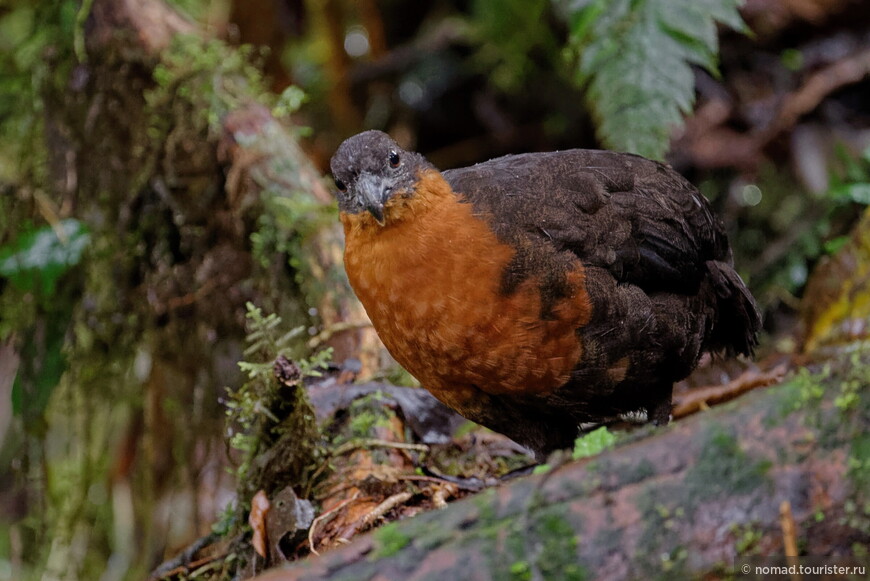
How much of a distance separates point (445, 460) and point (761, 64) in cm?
467

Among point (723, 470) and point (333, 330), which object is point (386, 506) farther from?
point (723, 470)

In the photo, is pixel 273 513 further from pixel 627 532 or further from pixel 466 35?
pixel 466 35

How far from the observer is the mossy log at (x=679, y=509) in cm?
164

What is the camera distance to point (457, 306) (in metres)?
2.82

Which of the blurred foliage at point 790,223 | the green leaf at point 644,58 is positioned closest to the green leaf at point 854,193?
the blurred foliage at point 790,223

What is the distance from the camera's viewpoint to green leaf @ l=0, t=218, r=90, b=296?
421cm

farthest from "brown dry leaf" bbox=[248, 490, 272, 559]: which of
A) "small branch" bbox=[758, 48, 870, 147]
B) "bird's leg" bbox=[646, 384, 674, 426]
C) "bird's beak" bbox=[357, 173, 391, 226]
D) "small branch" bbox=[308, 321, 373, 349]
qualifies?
"small branch" bbox=[758, 48, 870, 147]

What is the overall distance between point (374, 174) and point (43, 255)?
2.10 meters

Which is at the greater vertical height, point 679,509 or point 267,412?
point 267,412

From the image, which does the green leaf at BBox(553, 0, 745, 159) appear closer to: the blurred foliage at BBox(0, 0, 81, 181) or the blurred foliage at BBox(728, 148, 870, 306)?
the blurred foliage at BBox(728, 148, 870, 306)

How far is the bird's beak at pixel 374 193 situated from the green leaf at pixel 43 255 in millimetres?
1945

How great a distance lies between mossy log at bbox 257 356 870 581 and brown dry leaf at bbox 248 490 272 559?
117 centimetres

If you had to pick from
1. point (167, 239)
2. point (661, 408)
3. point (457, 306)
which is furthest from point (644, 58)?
point (167, 239)

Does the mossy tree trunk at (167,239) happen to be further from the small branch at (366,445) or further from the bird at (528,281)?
the bird at (528,281)
